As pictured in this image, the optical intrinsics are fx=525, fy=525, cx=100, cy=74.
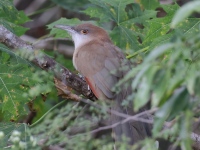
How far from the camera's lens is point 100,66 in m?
5.01

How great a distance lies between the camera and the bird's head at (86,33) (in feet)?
19.9

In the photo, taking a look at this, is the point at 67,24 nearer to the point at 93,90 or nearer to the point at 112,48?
the point at 112,48

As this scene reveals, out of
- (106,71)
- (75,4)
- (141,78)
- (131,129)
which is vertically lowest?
(141,78)

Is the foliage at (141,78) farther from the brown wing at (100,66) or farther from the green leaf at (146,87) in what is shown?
the brown wing at (100,66)

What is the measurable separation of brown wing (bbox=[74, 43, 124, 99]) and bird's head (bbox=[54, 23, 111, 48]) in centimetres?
52

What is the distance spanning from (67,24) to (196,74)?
150 inches

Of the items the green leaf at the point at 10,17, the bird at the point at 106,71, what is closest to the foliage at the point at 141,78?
the green leaf at the point at 10,17

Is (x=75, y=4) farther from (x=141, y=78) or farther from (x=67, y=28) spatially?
(x=141, y=78)

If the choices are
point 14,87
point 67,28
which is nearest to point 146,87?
point 14,87

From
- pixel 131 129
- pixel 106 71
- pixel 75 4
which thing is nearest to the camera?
pixel 131 129

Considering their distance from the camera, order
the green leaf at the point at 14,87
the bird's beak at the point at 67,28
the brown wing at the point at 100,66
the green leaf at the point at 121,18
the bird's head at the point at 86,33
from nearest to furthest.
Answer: the brown wing at the point at 100,66 < the green leaf at the point at 14,87 < the green leaf at the point at 121,18 < the bird's beak at the point at 67,28 < the bird's head at the point at 86,33

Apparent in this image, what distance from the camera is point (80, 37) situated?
6.20 m

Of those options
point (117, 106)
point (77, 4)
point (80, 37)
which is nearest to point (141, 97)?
point (117, 106)

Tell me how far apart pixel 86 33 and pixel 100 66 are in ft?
4.09
